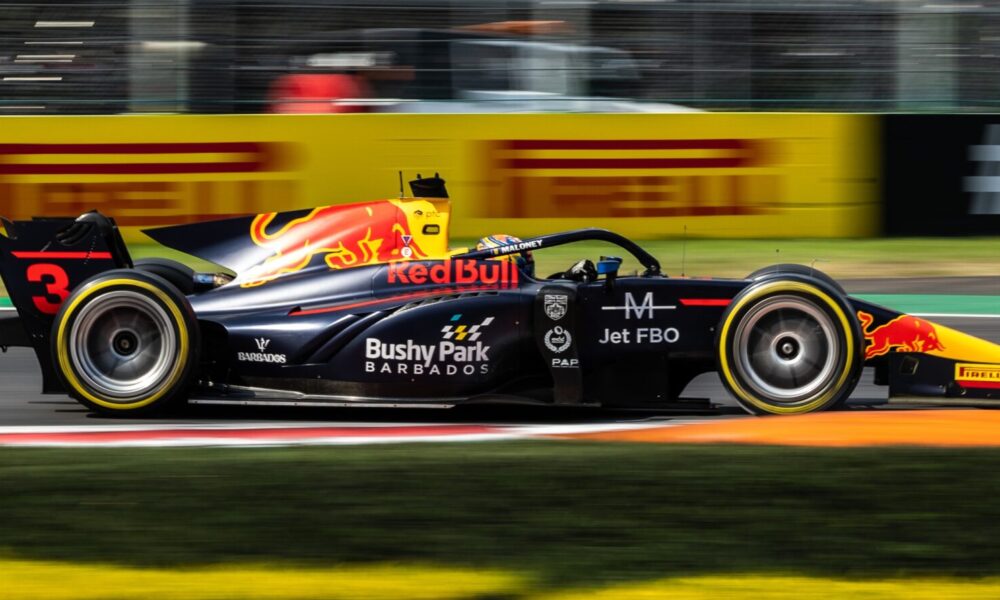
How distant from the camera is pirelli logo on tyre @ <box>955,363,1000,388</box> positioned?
635cm

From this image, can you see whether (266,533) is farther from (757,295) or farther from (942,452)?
(757,295)

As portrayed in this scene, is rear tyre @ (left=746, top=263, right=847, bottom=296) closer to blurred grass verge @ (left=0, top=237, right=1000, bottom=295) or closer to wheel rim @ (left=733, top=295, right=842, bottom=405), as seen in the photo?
wheel rim @ (left=733, top=295, right=842, bottom=405)

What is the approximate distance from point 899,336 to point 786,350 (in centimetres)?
50

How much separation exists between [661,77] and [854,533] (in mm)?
9182

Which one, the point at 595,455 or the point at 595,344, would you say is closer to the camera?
the point at 595,455

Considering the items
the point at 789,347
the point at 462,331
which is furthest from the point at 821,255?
the point at 462,331

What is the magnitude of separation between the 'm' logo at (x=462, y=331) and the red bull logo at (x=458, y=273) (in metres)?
0.25

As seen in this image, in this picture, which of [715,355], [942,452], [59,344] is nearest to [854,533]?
[942,452]

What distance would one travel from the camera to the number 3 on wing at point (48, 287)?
6.61m

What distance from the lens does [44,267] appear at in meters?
6.62

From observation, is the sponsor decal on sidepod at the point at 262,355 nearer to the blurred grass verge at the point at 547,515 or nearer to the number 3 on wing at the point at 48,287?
the number 3 on wing at the point at 48,287

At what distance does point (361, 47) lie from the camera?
41.0ft

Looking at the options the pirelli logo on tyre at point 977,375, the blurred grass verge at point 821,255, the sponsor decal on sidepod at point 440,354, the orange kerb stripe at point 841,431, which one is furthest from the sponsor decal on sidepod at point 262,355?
the blurred grass verge at point 821,255

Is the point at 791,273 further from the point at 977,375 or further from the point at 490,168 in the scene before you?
the point at 490,168
